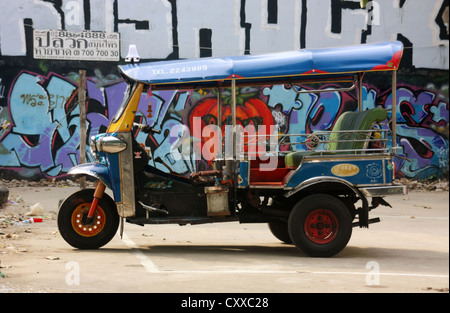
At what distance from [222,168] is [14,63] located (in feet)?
44.7

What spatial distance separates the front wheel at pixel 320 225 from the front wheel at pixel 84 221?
7.56 feet

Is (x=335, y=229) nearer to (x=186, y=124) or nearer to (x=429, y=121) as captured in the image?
(x=186, y=124)

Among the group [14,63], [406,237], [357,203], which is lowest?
[406,237]

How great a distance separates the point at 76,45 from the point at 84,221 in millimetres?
12947

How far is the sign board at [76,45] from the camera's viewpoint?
20.7m

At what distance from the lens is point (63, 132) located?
20922 mm

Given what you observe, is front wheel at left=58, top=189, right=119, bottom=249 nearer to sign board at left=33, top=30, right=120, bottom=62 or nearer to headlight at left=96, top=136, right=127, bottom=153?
headlight at left=96, top=136, right=127, bottom=153

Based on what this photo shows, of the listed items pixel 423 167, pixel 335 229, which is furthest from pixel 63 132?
pixel 335 229

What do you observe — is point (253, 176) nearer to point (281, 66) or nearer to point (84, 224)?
point (281, 66)

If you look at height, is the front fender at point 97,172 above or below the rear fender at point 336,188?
above

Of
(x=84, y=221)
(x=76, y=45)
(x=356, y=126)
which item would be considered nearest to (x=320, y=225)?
(x=356, y=126)

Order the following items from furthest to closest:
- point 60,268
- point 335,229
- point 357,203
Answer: point 357,203, point 335,229, point 60,268

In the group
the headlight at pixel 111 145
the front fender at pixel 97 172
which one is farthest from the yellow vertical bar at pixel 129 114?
the front fender at pixel 97 172

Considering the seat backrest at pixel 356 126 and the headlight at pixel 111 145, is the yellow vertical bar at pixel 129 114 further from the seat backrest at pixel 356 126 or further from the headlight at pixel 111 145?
the seat backrest at pixel 356 126
